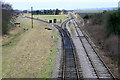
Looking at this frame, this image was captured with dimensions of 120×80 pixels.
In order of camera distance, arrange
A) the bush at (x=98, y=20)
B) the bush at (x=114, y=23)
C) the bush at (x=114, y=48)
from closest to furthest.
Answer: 1. the bush at (x=114, y=48)
2. the bush at (x=114, y=23)
3. the bush at (x=98, y=20)

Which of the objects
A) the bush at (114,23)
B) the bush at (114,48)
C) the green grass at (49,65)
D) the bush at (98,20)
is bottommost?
the green grass at (49,65)

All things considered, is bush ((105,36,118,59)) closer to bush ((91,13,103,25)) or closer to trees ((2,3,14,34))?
bush ((91,13,103,25))

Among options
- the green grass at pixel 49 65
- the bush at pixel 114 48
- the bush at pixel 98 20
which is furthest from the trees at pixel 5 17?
the bush at pixel 114 48

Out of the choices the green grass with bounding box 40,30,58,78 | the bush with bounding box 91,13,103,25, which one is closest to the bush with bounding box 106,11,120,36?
the green grass with bounding box 40,30,58,78

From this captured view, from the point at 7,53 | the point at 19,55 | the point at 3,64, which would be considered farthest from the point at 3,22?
the point at 3,64

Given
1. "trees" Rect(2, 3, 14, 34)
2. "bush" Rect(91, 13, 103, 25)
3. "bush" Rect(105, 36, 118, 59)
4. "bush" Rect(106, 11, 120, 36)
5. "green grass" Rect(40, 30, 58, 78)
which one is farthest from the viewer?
"bush" Rect(91, 13, 103, 25)

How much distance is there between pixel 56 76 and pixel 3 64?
6.37 m

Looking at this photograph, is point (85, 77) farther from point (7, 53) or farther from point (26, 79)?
point (7, 53)

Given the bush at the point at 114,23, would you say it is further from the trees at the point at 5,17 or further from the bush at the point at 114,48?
the trees at the point at 5,17

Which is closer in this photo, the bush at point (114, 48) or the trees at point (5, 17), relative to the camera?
the bush at point (114, 48)

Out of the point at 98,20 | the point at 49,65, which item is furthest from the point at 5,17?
the point at 98,20

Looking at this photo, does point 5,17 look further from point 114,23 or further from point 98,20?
point 114,23

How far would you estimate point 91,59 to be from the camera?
13836mm

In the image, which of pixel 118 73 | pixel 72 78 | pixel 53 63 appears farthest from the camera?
pixel 53 63
